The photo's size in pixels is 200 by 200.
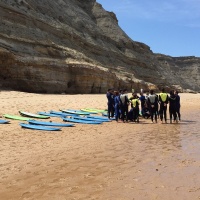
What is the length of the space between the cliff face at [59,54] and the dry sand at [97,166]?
18471mm

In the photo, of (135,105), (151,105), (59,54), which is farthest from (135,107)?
(59,54)

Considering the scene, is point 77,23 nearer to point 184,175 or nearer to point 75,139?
point 75,139

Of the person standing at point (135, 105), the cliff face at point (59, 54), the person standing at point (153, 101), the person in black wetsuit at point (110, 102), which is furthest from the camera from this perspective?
the cliff face at point (59, 54)

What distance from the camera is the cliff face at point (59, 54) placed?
92.2 feet

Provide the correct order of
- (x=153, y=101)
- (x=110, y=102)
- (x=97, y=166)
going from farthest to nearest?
(x=110, y=102) < (x=153, y=101) < (x=97, y=166)

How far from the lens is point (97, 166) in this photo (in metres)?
6.15

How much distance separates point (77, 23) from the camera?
50312 millimetres

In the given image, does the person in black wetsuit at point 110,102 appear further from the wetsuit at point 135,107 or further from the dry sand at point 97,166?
the dry sand at point 97,166

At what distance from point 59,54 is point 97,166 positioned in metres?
29.1

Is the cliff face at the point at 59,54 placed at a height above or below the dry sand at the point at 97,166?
above

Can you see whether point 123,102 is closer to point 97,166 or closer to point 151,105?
point 151,105

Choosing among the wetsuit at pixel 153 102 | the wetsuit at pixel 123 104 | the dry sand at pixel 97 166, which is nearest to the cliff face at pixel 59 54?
the wetsuit at pixel 123 104

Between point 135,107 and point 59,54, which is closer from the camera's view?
point 135,107

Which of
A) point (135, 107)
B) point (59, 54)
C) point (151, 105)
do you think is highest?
point (59, 54)
